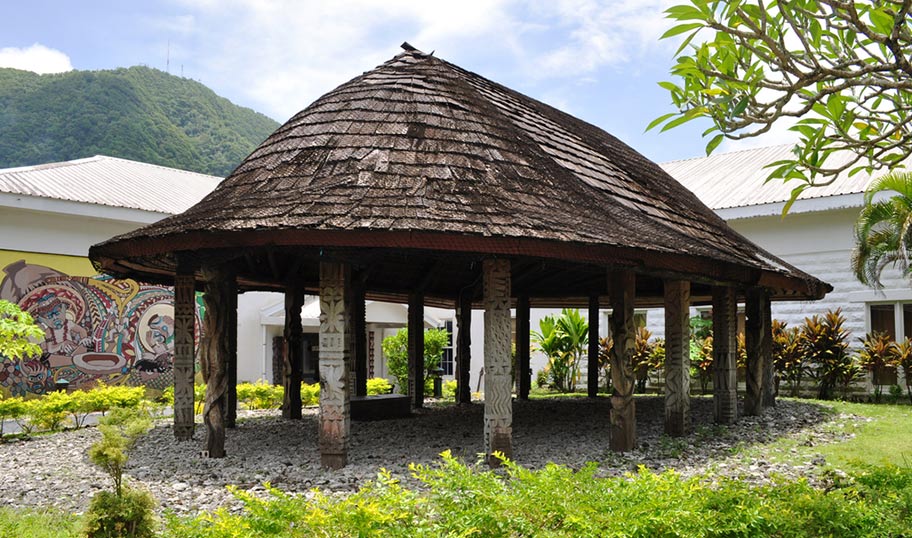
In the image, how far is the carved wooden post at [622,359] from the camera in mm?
9484

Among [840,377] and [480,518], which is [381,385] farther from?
[480,518]

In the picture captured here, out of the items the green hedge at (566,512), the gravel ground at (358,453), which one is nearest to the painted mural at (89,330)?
the gravel ground at (358,453)

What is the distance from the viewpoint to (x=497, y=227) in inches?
316

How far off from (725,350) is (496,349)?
5.18 metres

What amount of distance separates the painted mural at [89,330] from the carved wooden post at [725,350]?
1247 cm

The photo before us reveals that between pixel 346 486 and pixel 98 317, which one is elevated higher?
pixel 98 317

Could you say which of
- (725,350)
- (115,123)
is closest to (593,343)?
(725,350)

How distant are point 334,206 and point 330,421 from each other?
219 centimetres

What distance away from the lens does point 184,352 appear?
10359mm

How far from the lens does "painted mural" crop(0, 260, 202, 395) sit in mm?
16953

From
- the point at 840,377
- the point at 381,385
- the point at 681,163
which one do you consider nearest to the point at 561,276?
the point at 381,385

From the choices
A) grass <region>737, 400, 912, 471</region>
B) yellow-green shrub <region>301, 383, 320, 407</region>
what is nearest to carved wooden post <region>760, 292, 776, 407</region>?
grass <region>737, 400, 912, 471</region>

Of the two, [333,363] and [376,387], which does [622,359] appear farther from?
[376,387]

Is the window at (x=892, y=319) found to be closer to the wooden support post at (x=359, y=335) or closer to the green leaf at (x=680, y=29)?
the wooden support post at (x=359, y=335)
